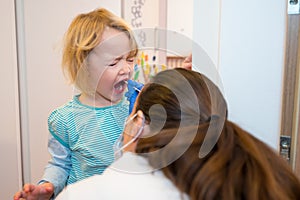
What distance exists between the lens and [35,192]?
76 cm

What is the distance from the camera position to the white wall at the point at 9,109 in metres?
→ 1.51

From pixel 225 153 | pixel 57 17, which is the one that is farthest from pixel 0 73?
pixel 225 153

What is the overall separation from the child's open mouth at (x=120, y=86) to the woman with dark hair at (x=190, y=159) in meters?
0.30

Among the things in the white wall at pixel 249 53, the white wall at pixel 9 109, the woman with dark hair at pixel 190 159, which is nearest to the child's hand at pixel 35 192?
the woman with dark hair at pixel 190 159

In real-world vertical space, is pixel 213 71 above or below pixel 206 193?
above

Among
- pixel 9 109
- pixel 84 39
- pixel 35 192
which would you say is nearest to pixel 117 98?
pixel 84 39

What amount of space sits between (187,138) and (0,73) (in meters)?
1.33

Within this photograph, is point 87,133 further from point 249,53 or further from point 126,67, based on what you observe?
point 249,53

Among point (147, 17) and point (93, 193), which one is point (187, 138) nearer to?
point (93, 193)

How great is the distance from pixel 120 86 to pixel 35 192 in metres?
0.33

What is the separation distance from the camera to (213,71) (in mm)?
815

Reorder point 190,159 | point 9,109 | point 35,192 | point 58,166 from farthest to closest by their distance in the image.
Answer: point 9,109 → point 58,166 → point 35,192 → point 190,159

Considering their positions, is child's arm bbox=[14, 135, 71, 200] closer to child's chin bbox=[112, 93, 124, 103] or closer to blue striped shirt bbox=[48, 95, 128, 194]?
blue striped shirt bbox=[48, 95, 128, 194]

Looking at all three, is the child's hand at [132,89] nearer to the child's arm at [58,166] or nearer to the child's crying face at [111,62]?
the child's crying face at [111,62]
